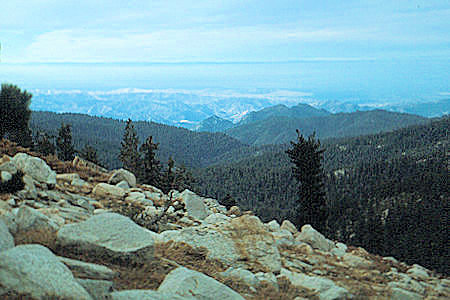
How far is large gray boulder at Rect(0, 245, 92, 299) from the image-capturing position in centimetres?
492

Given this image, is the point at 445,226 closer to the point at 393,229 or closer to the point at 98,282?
the point at 393,229

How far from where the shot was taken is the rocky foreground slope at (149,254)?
565 cm

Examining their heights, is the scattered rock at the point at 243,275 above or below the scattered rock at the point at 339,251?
above

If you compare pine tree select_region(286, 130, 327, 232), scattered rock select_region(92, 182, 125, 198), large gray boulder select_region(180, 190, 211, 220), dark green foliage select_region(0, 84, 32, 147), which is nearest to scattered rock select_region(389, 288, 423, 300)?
large gray boulder select_region(180, 190, 211, 220)

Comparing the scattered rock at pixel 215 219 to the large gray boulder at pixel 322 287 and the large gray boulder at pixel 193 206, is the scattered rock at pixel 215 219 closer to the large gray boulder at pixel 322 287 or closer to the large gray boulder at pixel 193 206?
the large gray boulder at pixel 193 206

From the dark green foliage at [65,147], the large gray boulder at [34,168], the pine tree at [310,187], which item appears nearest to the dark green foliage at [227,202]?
the pine tree at [310,187]

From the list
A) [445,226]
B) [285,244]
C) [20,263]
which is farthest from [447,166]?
[20,263]

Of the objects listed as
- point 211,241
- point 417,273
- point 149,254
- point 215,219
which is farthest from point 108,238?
point 417,273

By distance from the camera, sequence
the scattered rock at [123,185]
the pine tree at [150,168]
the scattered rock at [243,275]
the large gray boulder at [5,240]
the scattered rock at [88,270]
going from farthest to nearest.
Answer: the pine tree at [150,168], the scattered rock at [123,185], the scattered rock at [243,275], the large gray boulder at [5,240], the scattered rock at [88,270]

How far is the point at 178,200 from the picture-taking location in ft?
51.5

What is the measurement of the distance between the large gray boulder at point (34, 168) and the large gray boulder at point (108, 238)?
6.00m

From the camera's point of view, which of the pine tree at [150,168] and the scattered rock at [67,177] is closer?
the scattered rock at [67,177]

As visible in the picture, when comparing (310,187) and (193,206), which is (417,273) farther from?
(310,187)

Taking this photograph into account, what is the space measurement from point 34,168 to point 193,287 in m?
9.66
